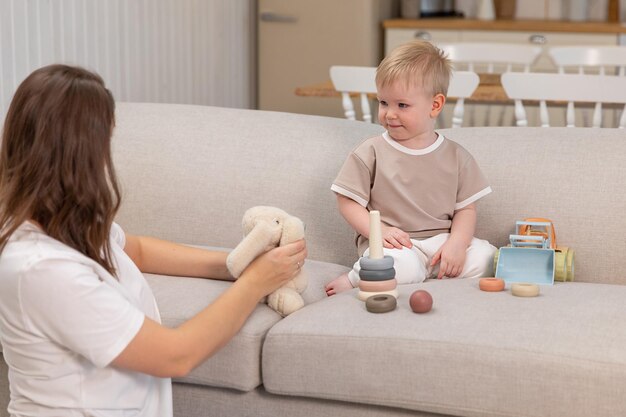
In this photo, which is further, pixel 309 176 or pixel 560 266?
pixel 309 176

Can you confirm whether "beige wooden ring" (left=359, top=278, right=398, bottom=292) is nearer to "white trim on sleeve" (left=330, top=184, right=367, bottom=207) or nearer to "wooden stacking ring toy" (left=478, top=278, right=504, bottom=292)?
"wooden stacking ring toy" (left=478, top=278, right=504, bottom=292)

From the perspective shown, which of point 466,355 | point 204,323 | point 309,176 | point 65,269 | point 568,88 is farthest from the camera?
point 568,88

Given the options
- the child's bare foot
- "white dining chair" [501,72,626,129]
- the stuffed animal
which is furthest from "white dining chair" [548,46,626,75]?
the stuffed animal

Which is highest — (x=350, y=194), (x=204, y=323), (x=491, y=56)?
(x=491, y=56)

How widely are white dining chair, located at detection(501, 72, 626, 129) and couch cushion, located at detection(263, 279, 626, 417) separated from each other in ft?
4.16

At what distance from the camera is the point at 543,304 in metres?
1.90

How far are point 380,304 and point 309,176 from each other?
62 cm

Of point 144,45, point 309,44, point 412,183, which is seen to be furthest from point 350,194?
point 309,44

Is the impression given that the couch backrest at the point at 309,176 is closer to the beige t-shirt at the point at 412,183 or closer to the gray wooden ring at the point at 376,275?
the beige t-shirt at the point at 412,183

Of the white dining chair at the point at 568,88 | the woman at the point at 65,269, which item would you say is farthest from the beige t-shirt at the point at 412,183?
the white dining chair at the point at 568,88

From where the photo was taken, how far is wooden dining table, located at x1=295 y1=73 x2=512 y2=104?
11.1 ft

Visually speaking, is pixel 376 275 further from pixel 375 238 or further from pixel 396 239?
pixel 396 239

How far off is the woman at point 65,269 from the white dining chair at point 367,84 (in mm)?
1859

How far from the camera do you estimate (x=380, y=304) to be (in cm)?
190
